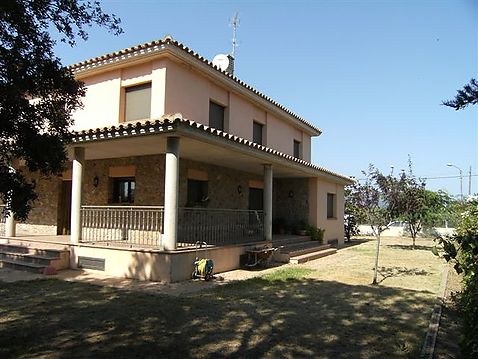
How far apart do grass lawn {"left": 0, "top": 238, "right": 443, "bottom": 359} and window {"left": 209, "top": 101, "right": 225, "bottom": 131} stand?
235 inches

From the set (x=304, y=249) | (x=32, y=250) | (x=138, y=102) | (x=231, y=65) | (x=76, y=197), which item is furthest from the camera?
(x=231, y=65)

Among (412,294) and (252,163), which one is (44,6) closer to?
(412,294)

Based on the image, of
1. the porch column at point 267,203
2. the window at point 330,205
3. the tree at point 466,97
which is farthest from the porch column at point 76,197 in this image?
the window at point 330,205

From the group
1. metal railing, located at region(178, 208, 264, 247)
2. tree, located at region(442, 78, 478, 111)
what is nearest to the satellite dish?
metal railing, located at region(178, 208, 264, 247)

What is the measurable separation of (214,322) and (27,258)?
7.37 metres

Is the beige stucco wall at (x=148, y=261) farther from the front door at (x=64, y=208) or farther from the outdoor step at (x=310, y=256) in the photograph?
the front door at (x=64, y=208)

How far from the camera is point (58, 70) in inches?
186

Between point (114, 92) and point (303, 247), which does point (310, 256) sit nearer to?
point (303, 247)

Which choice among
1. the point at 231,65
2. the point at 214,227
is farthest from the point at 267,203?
the point at 231,65

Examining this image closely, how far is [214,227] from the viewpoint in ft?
38.2

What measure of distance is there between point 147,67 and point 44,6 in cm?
748

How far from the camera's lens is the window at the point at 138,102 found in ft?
38.5

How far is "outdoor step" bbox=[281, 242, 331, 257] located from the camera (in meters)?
13.8

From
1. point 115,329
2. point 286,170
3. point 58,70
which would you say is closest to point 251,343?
point 115,329
